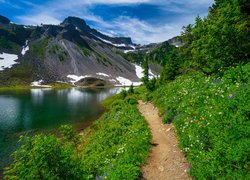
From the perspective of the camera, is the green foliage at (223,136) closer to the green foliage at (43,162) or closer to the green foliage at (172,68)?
the green foliage at (43,162)

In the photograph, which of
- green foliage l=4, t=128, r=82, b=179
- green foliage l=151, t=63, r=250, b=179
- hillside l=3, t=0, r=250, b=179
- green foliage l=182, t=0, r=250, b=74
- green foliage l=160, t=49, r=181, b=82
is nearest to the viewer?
green foliage l=151, t=63, r=250, b=179

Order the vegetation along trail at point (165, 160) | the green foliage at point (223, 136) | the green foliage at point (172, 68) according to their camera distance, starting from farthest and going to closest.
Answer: the green foliage at point (172, 68)
the vegetation along trail at point (165, 160)
the green foliage at point (223, 136)

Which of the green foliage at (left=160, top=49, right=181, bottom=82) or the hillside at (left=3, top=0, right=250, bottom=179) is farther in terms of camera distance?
the green foliage at (left=160, top=49, right=181, bottom=82)

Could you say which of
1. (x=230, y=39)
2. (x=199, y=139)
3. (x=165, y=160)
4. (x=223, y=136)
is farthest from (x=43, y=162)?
(x=230, y=39)

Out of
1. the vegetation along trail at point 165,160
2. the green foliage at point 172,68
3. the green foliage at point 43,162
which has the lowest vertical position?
the vegetation along trail at point 165,160

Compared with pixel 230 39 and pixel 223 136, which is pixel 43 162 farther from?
pixel 230 39

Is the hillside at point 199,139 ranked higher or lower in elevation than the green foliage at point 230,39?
lower

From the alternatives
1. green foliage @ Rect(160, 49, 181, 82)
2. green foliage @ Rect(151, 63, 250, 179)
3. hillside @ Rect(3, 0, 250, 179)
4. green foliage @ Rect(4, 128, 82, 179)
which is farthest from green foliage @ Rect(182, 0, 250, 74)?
green foliage @ Rect(160, 49, 181, 82)

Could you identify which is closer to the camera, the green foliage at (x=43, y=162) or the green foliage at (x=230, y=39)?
the green foliage at (x=43, y=162)

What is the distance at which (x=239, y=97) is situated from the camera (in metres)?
14.0

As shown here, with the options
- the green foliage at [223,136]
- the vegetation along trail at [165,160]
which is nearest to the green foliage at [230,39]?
the green foliage at [223,136]

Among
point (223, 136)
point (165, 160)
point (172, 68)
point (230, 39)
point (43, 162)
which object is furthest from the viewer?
point (172, 68)

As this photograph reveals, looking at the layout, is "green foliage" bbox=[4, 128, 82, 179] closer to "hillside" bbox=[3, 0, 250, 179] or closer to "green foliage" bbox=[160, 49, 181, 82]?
"hillside" bbox=[3, 0, 250, 179]

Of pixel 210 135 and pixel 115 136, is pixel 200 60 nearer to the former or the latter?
pixel 115 136
